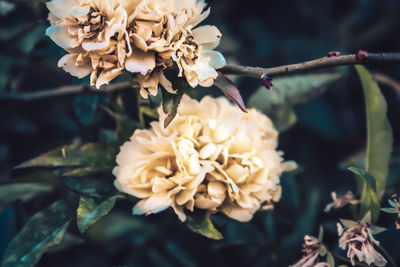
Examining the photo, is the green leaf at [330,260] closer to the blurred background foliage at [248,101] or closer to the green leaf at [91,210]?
the blurred background foliage at [248,101]

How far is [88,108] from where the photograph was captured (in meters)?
0.86

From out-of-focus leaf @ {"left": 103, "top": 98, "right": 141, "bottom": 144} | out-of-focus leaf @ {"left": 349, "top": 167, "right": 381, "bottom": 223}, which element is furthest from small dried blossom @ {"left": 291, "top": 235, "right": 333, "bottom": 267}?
out-of-focus leaf @ {"left": 103, "top": 98, "right": 141, "bottom": 144}

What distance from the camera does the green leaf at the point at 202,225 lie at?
64 centimetres

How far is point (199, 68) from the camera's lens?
59 cm

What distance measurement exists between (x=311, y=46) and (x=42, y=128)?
0.97 m

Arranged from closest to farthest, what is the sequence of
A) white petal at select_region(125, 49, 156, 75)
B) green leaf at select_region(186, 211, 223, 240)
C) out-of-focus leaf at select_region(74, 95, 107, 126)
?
white petal at select_region(125, 49, 156, 75)
green leaf at select_region(186, 211, 223, 240)
out-of-focus leaf at select_region(74, 95, 107, 126)

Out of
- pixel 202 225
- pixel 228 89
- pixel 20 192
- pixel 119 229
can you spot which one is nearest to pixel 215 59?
pixel 228 89

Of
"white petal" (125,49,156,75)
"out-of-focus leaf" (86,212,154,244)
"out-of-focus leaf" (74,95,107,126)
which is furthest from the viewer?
"out-of-focus leaf" (86,212,154,244)

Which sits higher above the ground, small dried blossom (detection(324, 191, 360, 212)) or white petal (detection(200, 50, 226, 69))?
white petal (detection(200, 50, 226, 69))

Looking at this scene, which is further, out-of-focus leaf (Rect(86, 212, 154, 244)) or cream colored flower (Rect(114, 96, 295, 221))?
out-of-focus leaf (Rect(86, 212, 154, 244))

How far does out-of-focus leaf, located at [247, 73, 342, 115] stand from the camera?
0.90 m

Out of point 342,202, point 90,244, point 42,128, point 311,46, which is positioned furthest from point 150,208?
point 311,46

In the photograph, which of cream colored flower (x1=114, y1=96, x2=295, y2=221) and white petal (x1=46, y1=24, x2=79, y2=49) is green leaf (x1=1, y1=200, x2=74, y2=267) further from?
white petal (x1=46, y1=24, x2=79, y2=49)

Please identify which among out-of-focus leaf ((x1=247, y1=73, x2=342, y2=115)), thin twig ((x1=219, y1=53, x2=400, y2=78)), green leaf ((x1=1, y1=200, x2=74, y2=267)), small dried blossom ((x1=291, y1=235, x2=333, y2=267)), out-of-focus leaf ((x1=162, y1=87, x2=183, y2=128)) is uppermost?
thin twig ((x1=219, y1=53, x2=400, y2=78))
